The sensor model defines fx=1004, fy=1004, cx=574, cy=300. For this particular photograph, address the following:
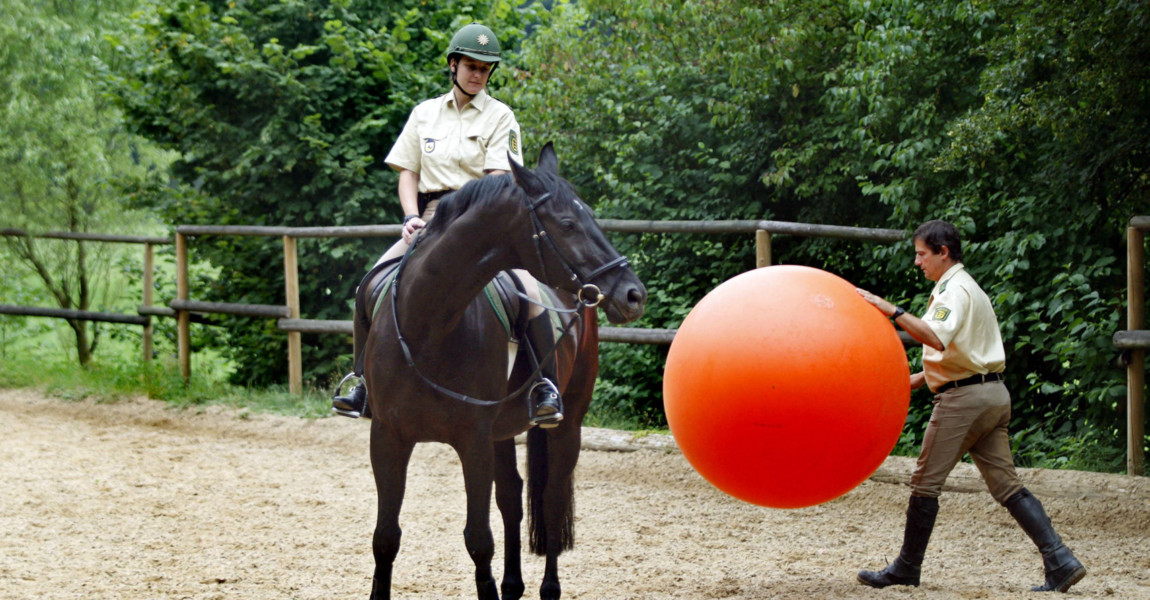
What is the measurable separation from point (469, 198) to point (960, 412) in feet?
7.79

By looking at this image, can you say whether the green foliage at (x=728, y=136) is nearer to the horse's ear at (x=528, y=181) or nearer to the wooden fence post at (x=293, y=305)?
the wooden fence post at (x=293, y=305)

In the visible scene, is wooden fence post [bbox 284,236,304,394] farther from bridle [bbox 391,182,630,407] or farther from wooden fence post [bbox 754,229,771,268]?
bridle [bbox 391,182,630,407]

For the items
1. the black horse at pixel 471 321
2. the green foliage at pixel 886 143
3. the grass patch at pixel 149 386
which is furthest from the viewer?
the grass patch at pixel 149 386

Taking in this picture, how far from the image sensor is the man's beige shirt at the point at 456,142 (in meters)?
4.50

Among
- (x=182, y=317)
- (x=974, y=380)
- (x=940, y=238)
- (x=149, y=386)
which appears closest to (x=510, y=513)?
(x=974, y=380)

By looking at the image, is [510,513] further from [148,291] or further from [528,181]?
[148,291]

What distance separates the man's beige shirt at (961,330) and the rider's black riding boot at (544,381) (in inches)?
64.4

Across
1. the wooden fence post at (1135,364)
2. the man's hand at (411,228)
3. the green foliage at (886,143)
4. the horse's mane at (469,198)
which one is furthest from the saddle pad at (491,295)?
the wooden fence post at (1135,364)

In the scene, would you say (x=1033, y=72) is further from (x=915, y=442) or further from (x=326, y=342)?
(x=326, y=342)

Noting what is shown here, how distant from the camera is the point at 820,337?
365cm

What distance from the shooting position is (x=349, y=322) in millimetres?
8945

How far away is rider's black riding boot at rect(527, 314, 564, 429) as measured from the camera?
399 cm

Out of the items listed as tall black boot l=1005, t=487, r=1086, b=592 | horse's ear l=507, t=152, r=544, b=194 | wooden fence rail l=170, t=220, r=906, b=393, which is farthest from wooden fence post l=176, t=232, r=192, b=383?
tall black boot l=1005, t=487, r=1086, b=592

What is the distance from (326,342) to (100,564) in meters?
4.98
